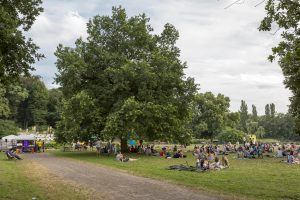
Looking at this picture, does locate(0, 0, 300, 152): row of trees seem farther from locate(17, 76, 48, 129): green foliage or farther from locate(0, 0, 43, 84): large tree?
locate(17, 76, 48, 129): green foliage

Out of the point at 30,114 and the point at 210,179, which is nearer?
the point at 210,179

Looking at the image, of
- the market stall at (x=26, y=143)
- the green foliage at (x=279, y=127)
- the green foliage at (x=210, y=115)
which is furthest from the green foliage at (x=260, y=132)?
the market stall at (x=26, y=143)

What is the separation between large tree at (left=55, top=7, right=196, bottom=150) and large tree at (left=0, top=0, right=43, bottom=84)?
20.3 m

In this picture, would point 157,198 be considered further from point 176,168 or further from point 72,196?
point 176,168

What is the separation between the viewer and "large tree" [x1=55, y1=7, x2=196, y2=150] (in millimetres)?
39375

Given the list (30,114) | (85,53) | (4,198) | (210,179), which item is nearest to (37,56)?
(4,198)

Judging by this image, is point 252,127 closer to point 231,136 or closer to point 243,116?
point 243,116

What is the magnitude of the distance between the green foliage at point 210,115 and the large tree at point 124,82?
45.3m

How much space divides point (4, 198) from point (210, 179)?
9968mm

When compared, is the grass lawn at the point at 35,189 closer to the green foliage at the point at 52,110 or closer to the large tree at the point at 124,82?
the large tree at the point at 124,82

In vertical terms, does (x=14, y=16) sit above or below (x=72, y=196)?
above

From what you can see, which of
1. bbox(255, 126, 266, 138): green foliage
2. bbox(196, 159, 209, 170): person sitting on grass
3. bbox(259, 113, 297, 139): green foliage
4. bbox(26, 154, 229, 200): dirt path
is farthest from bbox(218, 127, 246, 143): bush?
bbox(26, 154, 229, 200): dirt path

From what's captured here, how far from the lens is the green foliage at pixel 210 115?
91500 mm

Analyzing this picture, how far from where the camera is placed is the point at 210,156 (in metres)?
32.5
